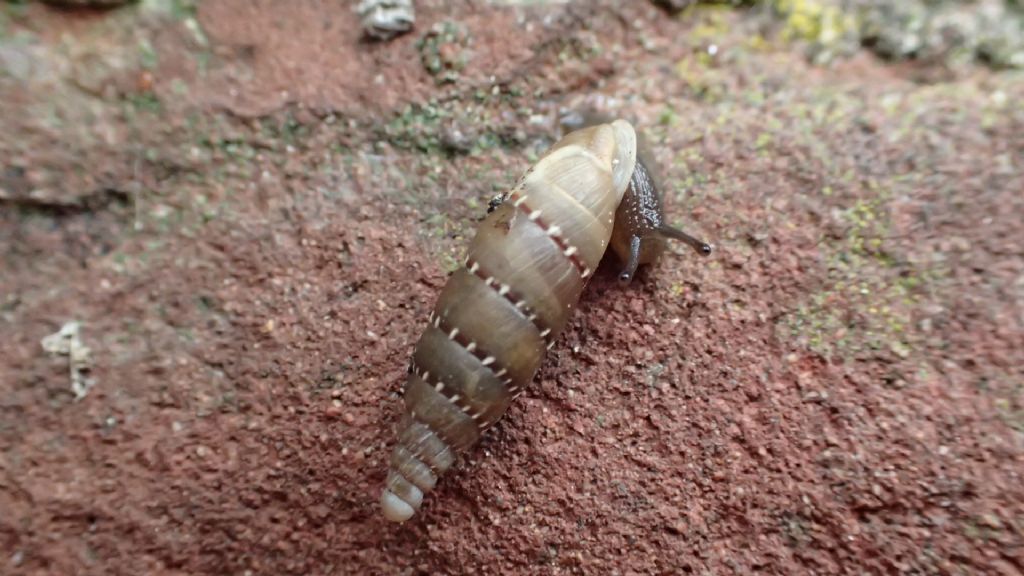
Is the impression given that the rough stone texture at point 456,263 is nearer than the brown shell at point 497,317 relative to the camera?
No

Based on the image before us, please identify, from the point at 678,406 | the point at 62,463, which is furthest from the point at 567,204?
the point at 62,463

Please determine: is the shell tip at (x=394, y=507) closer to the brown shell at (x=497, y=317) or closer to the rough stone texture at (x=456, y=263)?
the brown shell at (x=497, y=317)

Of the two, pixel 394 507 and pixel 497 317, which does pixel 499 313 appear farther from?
pixel 394 507

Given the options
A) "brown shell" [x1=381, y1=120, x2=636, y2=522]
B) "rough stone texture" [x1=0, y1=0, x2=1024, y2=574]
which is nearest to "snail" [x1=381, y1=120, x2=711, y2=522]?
"brown shell" [x1=381, y1=120, x2=636, y2=522]

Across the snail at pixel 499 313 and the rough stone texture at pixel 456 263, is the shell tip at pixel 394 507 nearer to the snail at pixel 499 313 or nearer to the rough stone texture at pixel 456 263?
the snail at pixel 499 313

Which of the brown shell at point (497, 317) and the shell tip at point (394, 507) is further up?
the brown shell at point (497, 317)

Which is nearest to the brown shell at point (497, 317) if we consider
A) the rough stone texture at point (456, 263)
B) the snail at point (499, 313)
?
the snail at point (499, 313)

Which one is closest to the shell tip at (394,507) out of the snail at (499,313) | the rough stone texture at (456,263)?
the snail at (499,313)

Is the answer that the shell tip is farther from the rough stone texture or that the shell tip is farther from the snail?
the rough stone texture

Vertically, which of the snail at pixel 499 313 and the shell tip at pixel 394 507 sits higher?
the snail at pixel 499 313
